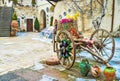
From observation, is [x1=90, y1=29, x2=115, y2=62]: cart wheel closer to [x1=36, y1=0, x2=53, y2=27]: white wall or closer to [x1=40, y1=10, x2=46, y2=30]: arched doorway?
[x1=36, y1=0, x2=53, y2=27]: white wall

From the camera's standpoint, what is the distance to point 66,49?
13.6 ft

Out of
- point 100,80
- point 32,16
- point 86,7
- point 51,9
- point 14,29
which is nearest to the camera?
point 100,80

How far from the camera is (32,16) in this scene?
17016 mm

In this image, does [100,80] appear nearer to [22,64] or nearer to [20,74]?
[20,74]

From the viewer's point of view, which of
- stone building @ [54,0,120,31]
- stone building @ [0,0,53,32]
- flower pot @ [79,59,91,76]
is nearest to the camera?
flower pot @ [79,59,91,76]

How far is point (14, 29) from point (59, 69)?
8003 millimetres

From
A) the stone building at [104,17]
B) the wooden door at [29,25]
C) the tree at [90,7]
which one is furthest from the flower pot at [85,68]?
the wooden door at [29,25]

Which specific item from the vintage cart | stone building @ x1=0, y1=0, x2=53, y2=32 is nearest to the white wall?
stone building @ x1=0, y1=0, x2=53, y2=32

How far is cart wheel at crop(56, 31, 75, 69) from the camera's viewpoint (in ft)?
13.2

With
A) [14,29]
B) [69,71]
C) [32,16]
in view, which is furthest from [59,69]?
[32,16]

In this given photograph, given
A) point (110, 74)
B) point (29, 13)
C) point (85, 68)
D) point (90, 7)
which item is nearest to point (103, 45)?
point (85, 68)

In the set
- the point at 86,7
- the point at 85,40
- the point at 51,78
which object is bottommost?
the point at 51,78

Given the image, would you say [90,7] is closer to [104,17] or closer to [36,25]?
[104,17]

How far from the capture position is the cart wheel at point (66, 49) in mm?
4012
